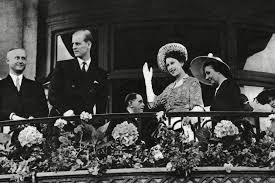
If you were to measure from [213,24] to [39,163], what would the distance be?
17.6 ft

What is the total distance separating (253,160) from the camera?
14.0 meters

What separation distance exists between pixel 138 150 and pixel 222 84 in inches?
61.4

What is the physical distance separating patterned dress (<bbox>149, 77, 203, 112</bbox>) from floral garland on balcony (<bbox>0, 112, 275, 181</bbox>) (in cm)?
57

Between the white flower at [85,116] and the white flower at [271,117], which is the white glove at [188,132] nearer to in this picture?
the white flower at [271,117]

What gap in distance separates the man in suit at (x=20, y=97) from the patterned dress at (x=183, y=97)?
1974 mm

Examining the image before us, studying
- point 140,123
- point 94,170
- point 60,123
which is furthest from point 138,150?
point 60,123

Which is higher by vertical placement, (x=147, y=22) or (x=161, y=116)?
(x=147, y=22)

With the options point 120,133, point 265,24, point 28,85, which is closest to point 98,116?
point 120,133

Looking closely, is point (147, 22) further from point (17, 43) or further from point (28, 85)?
point (28, 85)

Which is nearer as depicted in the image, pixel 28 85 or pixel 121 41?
pixel 28 85

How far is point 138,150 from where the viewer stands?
14078mm

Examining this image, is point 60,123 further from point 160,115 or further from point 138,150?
point 160,115

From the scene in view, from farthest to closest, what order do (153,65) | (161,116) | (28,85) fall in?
(153,65) → (28,85) → (161,116)

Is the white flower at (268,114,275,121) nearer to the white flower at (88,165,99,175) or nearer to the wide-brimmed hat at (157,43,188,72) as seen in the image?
the wide-brimmed hat at (157,43,188,72)
